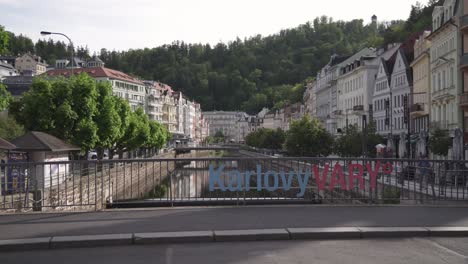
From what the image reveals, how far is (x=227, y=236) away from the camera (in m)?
10.8

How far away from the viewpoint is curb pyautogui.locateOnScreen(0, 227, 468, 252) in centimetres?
1029

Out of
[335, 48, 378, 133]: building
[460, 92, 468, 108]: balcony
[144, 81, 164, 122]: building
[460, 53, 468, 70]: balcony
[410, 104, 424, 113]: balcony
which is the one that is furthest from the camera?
[144, 81, 164, 122]: building

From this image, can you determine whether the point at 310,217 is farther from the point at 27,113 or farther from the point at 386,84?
the point at 386,84

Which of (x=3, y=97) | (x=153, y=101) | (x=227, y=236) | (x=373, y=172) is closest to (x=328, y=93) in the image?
(x=153, y=101)

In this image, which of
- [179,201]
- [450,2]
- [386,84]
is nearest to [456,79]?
[450,2]

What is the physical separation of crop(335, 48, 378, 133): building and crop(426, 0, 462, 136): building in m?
21.8

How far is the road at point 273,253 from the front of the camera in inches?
361

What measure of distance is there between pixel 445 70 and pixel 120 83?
88265mm

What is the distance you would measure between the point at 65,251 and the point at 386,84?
2621 inches

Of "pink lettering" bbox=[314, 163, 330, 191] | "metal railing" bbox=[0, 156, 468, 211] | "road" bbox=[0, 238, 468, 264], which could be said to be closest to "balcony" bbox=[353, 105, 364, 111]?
"metal railing" bbox=[0, 156, 468, 211]

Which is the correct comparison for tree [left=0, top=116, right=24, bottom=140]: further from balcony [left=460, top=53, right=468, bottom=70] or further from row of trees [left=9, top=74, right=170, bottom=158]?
balcony [left=460, top=53, right=468, bottom=70]

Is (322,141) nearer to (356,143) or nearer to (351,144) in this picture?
(351,144)

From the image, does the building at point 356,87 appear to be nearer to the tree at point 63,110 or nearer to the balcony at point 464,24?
the balcony at point 464,24

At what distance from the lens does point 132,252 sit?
9.84 m
